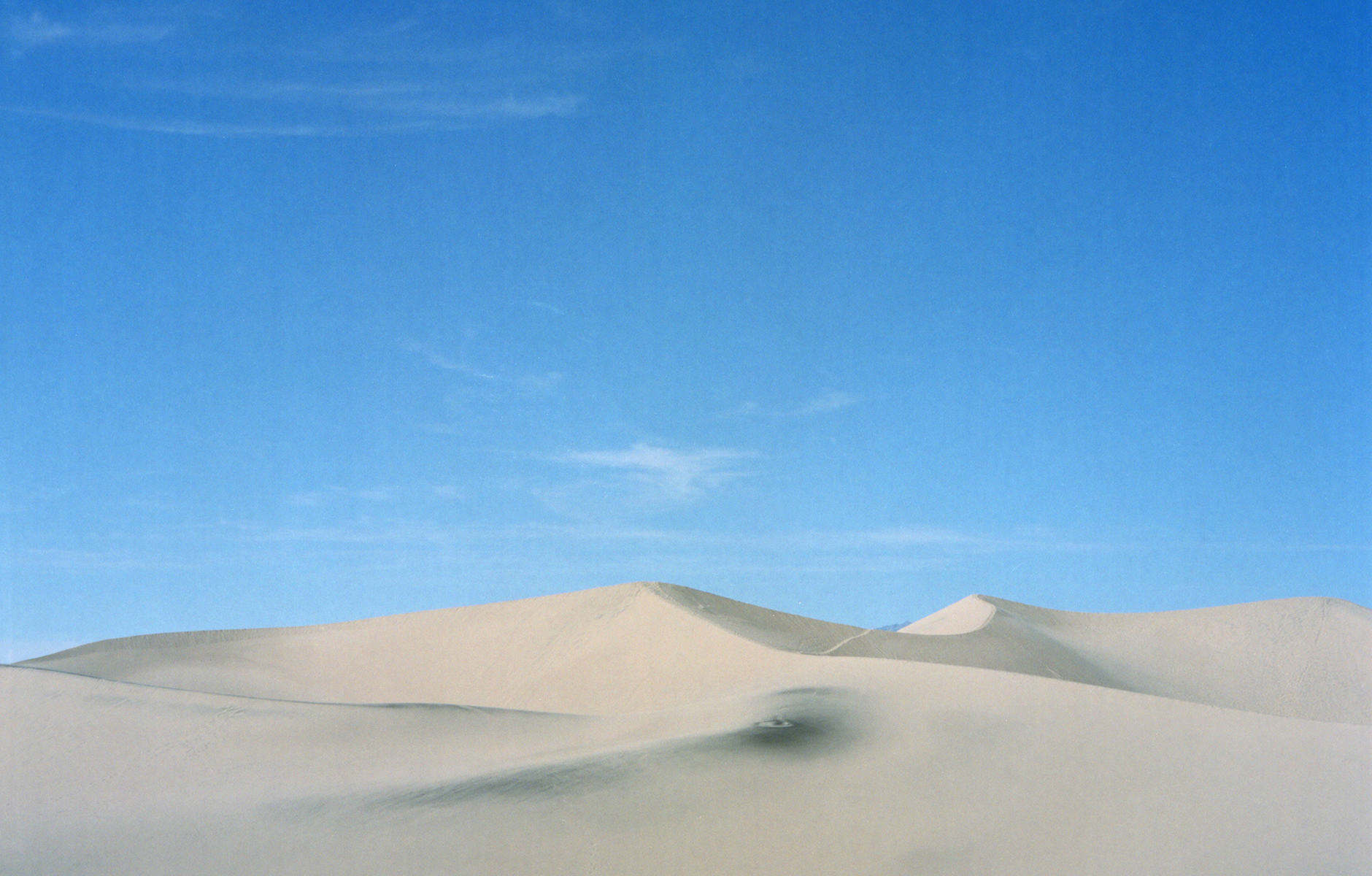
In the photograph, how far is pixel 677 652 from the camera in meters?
20.4

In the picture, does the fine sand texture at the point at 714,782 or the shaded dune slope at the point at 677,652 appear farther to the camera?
the shaded dune slope at the point at 677,652

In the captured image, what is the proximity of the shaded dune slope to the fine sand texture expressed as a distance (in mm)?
1985

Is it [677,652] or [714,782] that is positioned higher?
[677,652]

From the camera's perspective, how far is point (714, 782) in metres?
11.4

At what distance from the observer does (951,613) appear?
29.4 metres

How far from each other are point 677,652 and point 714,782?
29.6 ft

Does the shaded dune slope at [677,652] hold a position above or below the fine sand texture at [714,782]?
above

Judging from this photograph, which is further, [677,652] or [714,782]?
[677,652]

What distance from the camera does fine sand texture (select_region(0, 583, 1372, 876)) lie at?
10.3m

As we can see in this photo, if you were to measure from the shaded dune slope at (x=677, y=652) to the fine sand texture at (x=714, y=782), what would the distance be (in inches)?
78.1

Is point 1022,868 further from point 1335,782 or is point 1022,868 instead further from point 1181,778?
point 1335,782

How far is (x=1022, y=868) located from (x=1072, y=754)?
2204mm

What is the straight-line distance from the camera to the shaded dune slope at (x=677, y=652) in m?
20.8

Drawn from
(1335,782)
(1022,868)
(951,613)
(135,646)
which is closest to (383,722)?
(1022,868)
